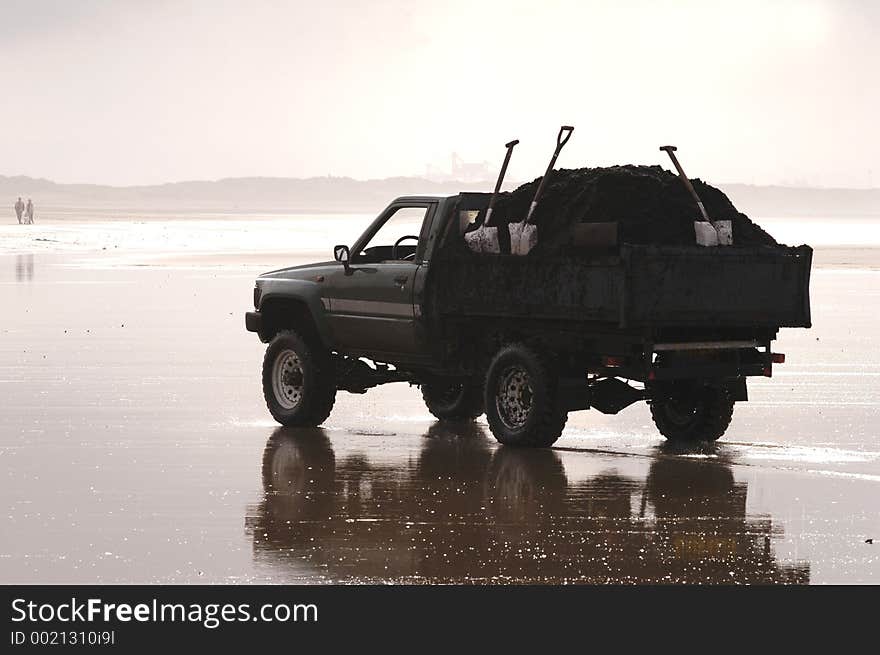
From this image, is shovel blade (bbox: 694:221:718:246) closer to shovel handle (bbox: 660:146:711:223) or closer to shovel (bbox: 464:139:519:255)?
shovel handle (bbox: 660:146:711:223)

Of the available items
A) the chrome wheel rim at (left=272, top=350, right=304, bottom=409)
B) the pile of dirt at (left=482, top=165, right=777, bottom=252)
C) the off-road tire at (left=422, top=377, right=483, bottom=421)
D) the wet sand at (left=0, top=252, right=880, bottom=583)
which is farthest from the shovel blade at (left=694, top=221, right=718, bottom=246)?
the chrome wheel rim at (left=272, top=350, right=304, bottom=409)

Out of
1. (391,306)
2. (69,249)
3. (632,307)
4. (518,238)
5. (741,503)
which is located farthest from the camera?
(69,249)

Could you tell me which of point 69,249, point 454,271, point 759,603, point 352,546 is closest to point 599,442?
point 454,271

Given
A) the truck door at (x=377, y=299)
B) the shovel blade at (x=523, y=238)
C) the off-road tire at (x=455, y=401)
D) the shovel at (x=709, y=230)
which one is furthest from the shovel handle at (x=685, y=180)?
the off-road tire at (x=455, y=401)

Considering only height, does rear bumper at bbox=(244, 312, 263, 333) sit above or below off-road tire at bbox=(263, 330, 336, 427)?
above

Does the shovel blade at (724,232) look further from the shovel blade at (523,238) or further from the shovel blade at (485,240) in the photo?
the shovel blade at (485,240)

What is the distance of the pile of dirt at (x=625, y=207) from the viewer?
48.3 feet

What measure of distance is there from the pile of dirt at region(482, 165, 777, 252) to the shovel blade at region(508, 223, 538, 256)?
8cm

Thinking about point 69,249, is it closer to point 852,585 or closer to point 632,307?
point 632,307

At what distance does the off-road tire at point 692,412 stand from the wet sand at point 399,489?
0.24 meters

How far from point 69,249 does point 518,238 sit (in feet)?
180

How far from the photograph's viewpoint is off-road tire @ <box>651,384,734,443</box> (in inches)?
603

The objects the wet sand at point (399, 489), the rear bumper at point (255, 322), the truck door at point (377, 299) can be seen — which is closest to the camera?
the wet sand at point (399, 489)

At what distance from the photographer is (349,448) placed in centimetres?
1495
